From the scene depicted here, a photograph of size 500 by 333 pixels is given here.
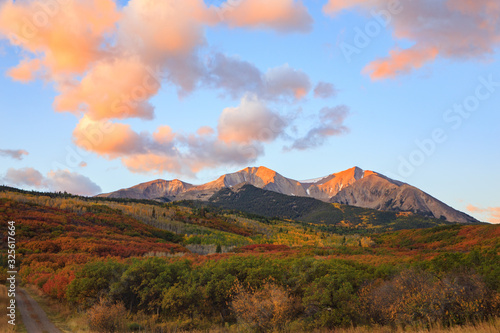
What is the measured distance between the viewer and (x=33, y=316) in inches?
833

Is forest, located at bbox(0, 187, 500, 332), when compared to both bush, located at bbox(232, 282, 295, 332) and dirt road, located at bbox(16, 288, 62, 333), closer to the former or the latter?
bush, located at bbox(232, 282, 295, 332)

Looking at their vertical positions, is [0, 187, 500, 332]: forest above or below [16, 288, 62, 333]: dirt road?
above

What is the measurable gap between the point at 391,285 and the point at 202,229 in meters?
83.6

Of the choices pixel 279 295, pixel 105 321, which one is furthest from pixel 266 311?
pixel 105 321

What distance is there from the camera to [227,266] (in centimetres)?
2048

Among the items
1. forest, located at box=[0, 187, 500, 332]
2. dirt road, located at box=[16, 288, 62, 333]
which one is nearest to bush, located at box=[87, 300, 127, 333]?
forest, located at box=[0, 187, 500, 332]

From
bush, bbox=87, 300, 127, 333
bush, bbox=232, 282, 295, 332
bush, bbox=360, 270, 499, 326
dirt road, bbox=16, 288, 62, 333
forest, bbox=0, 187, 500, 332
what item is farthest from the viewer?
dirt road, bbox=16, 288, 62, 333

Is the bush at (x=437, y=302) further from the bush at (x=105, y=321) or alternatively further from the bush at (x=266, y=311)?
the bush at (x=105, y=321)

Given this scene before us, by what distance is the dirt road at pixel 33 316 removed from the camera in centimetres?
1866

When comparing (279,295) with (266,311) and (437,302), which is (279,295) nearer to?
(266,311)

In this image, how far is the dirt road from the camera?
18664 millimetres

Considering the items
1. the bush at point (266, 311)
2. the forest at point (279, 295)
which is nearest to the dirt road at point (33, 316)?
the forest at point (279, 295)

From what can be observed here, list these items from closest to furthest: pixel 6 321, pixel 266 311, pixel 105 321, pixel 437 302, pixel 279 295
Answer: pixel 437 302
pixel 266 311
pixel 279 295
pixel 105 321
pixel 6 321

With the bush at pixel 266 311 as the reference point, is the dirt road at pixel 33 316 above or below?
below
